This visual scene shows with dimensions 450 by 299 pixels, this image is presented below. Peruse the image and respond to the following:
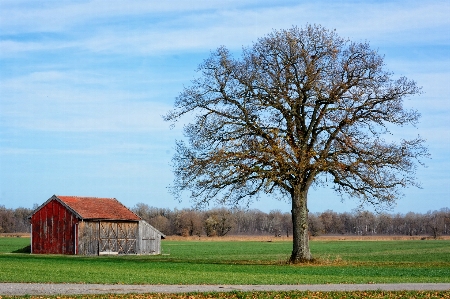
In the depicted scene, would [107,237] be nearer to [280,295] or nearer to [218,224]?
[280,295]

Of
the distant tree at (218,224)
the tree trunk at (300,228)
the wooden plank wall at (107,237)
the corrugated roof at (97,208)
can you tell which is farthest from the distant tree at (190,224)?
the tree trunk at (300,228)

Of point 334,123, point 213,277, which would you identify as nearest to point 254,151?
point 334,123

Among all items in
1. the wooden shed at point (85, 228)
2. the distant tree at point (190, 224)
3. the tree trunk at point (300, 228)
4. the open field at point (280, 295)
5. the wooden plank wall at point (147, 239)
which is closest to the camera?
the open field at point (280, 295)

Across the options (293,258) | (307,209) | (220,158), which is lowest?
(293,258)

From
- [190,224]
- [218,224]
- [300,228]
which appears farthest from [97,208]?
[190,224]

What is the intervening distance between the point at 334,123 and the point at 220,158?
7.55 meters

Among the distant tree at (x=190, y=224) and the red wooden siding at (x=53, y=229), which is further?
the distant tree at (x=190, y=224)

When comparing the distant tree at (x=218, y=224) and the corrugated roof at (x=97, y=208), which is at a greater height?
the corrugated roof at (x=97, y=208)

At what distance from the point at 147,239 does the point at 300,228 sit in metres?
30.8

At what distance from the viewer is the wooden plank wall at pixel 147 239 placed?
7019cm

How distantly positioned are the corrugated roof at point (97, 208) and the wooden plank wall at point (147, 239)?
1.53 metres

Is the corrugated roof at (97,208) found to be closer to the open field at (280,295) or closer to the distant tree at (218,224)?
the open field at (280,295)

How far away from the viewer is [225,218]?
543 ft

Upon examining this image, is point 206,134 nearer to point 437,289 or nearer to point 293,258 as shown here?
point 293,258
